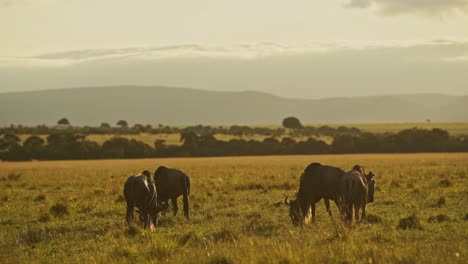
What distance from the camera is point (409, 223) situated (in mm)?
17344

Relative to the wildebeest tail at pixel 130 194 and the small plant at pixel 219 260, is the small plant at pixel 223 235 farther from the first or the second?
the small plant at pixel 219 260

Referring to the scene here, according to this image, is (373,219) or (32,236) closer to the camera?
(32,236)

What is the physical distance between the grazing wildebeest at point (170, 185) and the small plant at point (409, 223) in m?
6.68

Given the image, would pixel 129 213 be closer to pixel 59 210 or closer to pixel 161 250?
pixel 161 250

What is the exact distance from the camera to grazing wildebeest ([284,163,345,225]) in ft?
60.9

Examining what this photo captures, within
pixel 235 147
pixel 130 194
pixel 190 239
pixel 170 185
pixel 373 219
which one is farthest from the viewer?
pixel 235 147

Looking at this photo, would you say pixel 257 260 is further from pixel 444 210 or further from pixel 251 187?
pixel 251 187

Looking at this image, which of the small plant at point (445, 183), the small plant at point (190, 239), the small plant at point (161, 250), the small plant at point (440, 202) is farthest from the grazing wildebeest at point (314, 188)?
the small plant at point (445, 183)

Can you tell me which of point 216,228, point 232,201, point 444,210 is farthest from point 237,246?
point 232,201

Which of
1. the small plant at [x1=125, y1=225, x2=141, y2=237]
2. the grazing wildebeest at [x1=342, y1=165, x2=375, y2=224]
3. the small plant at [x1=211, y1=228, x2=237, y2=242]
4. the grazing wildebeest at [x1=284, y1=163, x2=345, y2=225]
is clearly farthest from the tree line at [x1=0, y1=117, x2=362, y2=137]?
the small plant at [x1=211, y1=228, x2=237, y2=242]

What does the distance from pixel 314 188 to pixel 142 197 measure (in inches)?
192

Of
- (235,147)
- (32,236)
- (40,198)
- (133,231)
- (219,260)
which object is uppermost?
(235,147)

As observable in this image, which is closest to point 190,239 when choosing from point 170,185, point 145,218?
point 145,218

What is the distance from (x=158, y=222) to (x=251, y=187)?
13.3 m
